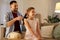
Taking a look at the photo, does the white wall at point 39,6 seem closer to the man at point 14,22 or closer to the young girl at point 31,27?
the man at point 14,22

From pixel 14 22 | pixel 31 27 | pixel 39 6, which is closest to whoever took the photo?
pixel 31 27

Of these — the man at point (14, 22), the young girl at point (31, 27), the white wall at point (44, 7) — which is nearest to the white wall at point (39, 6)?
the white wall at point (44, 7)

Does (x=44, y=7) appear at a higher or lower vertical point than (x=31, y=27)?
higher

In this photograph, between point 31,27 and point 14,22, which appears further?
point 14,22

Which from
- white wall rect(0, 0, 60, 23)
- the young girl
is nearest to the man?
the young girl

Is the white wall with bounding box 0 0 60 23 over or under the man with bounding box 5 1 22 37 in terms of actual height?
over

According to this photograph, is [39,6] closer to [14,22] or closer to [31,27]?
[14,22]

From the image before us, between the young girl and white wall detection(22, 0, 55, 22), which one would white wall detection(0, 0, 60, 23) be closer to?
white wall detection(22, 0, 55, 22)

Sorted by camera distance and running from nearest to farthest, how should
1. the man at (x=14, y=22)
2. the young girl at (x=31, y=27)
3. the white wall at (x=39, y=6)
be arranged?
the young girl at (x=31, y=27) → the man at (x=14, y=22) → the white wall at (x=39, y=6)

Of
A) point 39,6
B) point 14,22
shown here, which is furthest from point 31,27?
point 39,6

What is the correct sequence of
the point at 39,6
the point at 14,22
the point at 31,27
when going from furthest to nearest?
the point at 39,6, the point at 14,22, the point at 31,27

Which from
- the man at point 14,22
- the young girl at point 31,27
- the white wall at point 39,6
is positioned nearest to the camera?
the young girl at point 31,27

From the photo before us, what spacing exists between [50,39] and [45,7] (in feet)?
9.70

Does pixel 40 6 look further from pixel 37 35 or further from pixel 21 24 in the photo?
pixel 37 35
